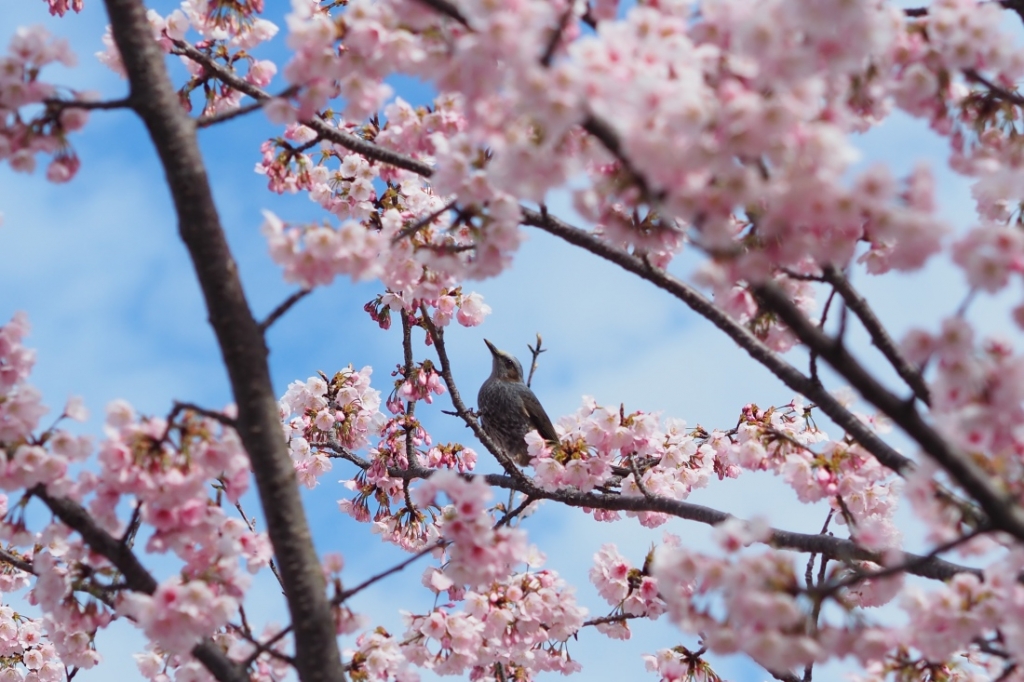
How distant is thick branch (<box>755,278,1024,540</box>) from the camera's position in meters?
2.55

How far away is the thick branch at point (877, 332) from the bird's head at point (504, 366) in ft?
19.1

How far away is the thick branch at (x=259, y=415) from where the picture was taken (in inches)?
122

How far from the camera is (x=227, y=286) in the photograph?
3148 millimetres

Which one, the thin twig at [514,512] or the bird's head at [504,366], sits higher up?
the bird's head at [504,366]

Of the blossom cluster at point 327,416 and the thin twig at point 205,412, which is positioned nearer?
the thin twig at point 205,412

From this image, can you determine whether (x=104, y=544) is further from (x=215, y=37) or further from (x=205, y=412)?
(x=215, y=37)

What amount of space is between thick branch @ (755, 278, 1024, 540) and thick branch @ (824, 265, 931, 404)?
1.89ft

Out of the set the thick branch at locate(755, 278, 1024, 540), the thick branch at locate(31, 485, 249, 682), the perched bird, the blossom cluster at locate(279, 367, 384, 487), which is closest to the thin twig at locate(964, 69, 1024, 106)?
the thick branch at locate(755, 278, 1024, 540)

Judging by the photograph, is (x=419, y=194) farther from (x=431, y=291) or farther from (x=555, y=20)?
(x=555, y=20)

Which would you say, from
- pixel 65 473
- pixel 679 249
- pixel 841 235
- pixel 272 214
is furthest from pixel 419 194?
pixel 841 235

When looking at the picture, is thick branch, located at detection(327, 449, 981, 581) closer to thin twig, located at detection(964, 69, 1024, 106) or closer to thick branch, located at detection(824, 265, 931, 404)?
thick branch, located at detection(824, 265, 931, 404)

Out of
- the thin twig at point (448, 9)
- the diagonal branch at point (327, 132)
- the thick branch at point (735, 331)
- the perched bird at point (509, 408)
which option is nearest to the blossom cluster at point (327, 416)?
the perched bird at point (509, 408)

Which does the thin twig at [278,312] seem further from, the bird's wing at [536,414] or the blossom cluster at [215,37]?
the bird's wing at [536,414]

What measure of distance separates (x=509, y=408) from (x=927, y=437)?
6.29m
